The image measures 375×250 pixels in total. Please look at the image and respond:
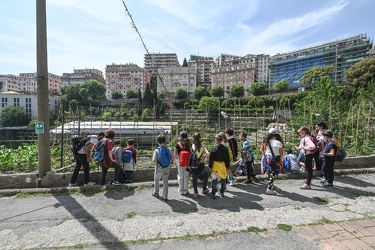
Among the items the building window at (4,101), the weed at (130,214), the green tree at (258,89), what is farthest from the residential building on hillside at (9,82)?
the weed at (130,214)

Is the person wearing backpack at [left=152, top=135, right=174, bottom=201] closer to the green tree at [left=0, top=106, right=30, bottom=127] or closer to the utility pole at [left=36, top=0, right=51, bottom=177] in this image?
the utility pole at [left=36, top=0, right=51, bottom=177]

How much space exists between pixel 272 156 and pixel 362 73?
155 ft

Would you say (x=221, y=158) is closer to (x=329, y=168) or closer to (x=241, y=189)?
(x=241, y=189)

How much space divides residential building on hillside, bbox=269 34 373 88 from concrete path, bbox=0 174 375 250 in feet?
206

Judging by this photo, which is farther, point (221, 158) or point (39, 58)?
point (39, 58)

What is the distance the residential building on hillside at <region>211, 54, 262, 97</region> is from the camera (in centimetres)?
7794

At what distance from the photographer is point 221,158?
13.7ft

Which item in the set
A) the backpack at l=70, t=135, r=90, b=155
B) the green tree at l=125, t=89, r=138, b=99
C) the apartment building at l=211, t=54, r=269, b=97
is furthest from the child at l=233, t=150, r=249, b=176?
the apartment building at l=211, t=54, r=269, b=97

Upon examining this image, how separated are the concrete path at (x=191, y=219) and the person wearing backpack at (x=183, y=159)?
0.75ft

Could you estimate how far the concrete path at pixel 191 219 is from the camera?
279cm

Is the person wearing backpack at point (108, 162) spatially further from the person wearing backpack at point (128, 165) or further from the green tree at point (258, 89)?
the green tree at point (258, 89)

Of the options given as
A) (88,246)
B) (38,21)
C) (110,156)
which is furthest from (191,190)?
(38,21)

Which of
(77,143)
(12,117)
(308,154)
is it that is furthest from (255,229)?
(12,117)

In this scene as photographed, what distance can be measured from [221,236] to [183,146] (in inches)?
74.3
